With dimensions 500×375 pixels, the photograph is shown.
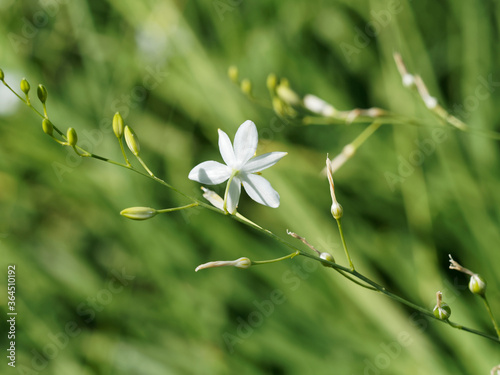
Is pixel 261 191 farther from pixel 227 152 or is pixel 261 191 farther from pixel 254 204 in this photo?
pixel 254 204

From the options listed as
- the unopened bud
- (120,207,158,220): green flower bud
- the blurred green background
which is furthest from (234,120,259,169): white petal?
the blurred green background

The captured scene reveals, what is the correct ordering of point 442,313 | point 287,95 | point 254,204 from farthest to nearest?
point 254,204 → point 287,95 → point 442,313

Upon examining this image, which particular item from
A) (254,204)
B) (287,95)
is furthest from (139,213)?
(254,204)

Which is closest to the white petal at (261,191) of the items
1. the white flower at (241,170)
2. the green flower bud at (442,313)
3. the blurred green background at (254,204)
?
the white flower at (241,170)

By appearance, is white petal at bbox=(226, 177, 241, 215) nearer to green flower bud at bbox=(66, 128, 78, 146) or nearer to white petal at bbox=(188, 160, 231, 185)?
white petal at bbox=(188, 160, 231, 185)

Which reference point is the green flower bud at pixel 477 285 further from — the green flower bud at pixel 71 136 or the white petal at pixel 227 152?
the green flower bud at pixel 71 136

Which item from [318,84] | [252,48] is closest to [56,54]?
[252,48]

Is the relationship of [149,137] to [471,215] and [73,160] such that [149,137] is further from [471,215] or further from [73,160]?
[471,215]
